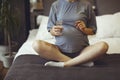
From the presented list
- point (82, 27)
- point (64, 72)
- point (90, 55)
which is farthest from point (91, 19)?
point (64, 72)

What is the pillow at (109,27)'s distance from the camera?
308 centimetres

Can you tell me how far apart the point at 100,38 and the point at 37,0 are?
103cm

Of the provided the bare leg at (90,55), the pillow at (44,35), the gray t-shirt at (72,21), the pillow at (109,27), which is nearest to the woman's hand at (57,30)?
the gray t-shirt at (72,21)

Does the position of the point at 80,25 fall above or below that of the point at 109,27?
above

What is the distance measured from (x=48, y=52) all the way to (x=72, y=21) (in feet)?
1.09

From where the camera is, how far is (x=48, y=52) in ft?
7.61

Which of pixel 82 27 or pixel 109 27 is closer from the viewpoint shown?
pixel 82 27

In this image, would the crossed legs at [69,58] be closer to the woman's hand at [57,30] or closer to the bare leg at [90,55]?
the bare leg at [90,55]

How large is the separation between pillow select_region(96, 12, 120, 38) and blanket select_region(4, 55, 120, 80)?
0.82 m

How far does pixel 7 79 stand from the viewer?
1.94 m

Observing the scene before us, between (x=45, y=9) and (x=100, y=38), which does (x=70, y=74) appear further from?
(x=45, y=9)

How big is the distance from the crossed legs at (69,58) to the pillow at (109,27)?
0.84 meters

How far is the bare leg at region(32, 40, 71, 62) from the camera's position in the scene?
2.31m

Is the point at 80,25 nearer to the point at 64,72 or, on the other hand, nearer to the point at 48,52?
the point at 48,52
